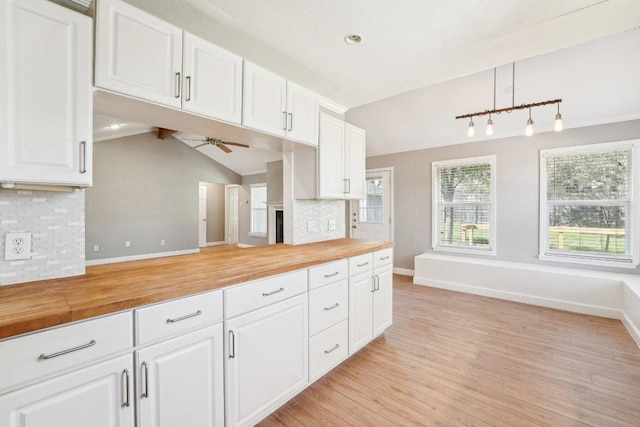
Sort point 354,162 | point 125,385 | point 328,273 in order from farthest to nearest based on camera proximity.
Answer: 1. point 354,162
2. point 328,273
3. point 125,385

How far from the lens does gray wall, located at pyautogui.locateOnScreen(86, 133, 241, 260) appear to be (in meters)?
6.29

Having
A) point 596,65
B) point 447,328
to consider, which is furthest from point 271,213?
point 596,65

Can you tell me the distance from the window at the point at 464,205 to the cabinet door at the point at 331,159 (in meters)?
2.85

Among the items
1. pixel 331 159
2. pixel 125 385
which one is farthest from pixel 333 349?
pixel 331 159

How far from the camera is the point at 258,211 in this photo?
8656 millimetres

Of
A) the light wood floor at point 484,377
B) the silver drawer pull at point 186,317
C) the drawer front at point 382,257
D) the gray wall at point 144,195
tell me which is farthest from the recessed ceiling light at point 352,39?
the gray wall at point 144,195

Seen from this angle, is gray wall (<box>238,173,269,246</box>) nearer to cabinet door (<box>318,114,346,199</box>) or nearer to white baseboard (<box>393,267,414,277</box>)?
white baseboard (<box>393,267,414,277</box>)

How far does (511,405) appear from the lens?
6.27ft

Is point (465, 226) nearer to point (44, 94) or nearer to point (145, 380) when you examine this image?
point (145, 380)

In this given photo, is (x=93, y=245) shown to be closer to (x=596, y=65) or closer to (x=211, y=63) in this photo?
(x=211, y=63)

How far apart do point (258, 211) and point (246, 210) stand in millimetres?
511

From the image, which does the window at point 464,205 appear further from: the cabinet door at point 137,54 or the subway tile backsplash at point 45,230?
the subway tile backsplash at point 45,230

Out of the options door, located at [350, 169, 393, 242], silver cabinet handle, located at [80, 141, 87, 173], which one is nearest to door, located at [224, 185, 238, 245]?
door, located at [350, 169, 393, 242]

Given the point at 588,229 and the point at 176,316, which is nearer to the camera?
the point at 176,316
